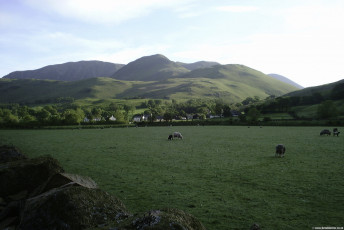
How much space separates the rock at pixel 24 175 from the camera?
10.5 meters

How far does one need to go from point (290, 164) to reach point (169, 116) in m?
132

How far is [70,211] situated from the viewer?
652 centimetres

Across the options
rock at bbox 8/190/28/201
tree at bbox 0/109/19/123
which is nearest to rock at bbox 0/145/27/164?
rock at bbox 8/190/28/201

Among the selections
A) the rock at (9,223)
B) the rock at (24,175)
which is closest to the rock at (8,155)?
the rock at (24,175)

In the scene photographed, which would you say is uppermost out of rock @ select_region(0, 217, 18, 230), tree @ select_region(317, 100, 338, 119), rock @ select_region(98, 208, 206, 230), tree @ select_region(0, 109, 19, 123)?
tree @ select_region(317, 100, 338, 119)

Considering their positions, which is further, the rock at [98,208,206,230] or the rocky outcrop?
the rocky outcrop

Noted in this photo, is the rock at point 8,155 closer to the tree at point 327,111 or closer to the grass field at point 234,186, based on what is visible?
the grass field at point 234,186

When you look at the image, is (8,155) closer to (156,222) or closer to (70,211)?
(70,211)

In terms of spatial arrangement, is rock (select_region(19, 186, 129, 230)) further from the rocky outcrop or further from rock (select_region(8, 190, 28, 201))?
rock (select_region(8, 190, 28, 201))

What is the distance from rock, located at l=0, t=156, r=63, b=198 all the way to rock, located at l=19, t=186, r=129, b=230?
3.73m

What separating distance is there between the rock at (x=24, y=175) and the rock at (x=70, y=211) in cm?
373

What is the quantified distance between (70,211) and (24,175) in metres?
5.63

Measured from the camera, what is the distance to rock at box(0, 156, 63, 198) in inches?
412

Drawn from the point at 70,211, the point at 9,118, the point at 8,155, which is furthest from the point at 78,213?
the point at 9,118
